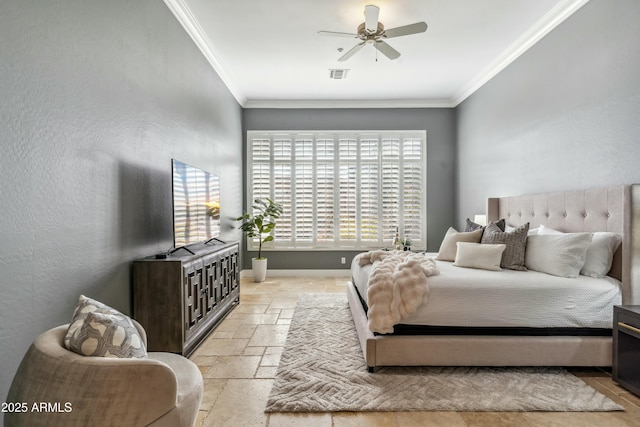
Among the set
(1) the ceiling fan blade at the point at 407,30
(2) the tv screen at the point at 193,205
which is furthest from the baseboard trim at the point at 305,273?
(1) the ceiling fan blade at the point at 407,30

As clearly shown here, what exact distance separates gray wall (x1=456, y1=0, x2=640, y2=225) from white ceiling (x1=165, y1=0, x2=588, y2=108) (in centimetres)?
25

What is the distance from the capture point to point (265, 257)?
6266 millimetres

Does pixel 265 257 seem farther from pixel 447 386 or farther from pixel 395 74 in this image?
pixel 447 386

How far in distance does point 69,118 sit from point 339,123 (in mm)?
4808

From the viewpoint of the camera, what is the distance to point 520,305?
97.7 inches

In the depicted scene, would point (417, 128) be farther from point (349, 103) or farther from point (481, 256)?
point (481, 256)

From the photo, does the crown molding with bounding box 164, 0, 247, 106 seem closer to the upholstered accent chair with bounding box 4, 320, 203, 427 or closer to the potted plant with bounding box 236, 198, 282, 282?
the potted plant with bounding box 236, 198, 282, 282

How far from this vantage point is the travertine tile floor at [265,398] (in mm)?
1961

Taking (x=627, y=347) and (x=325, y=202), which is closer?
(x=627, y=347)

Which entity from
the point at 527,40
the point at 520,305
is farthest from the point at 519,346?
the point at 527,40

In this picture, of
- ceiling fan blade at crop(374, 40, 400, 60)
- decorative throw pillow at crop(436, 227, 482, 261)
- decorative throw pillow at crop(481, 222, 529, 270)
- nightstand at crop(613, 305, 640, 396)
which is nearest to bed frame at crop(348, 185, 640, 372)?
nightstand at crop(613, 305, 640, 396)

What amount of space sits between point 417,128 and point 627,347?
4.67 metres

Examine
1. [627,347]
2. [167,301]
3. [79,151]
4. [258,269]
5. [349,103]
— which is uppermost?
[349,103]

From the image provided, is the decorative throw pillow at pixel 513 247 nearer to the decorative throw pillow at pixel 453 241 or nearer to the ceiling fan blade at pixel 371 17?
the decorative throw pillow at pixel 453 241
